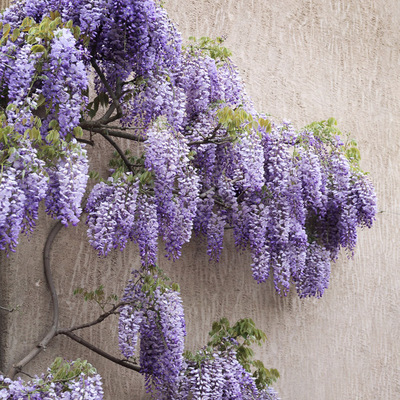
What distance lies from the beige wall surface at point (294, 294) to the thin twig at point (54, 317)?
0.04 m

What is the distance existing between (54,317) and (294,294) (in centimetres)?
141

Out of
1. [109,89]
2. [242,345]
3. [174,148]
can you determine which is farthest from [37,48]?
[242,345]

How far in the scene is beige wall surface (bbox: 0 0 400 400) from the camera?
2879 mm

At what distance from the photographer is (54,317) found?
2.77 m

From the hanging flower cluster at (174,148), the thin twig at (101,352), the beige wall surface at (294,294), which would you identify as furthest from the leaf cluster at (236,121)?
the thin twig at (101,352)

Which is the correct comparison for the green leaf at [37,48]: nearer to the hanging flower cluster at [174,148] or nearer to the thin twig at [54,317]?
the hanging flower cluster at [174,148]

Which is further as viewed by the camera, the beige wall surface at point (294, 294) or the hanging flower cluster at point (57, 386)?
the beige wall surface at point (294, 294)

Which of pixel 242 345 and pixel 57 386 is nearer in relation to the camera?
pixel 57 386

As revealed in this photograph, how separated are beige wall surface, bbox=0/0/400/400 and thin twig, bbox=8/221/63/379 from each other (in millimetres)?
35

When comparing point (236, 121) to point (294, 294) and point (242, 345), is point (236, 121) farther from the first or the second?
point (294, 294)

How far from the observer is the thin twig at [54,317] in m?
2.57

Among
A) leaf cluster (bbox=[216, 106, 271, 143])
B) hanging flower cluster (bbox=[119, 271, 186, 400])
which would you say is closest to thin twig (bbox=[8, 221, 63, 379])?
hanging flower cluster (bbox=[119, 271, 186, 400])

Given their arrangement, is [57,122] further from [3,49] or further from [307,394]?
[307,394]

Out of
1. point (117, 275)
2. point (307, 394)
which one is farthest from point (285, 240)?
point (307, 394)
